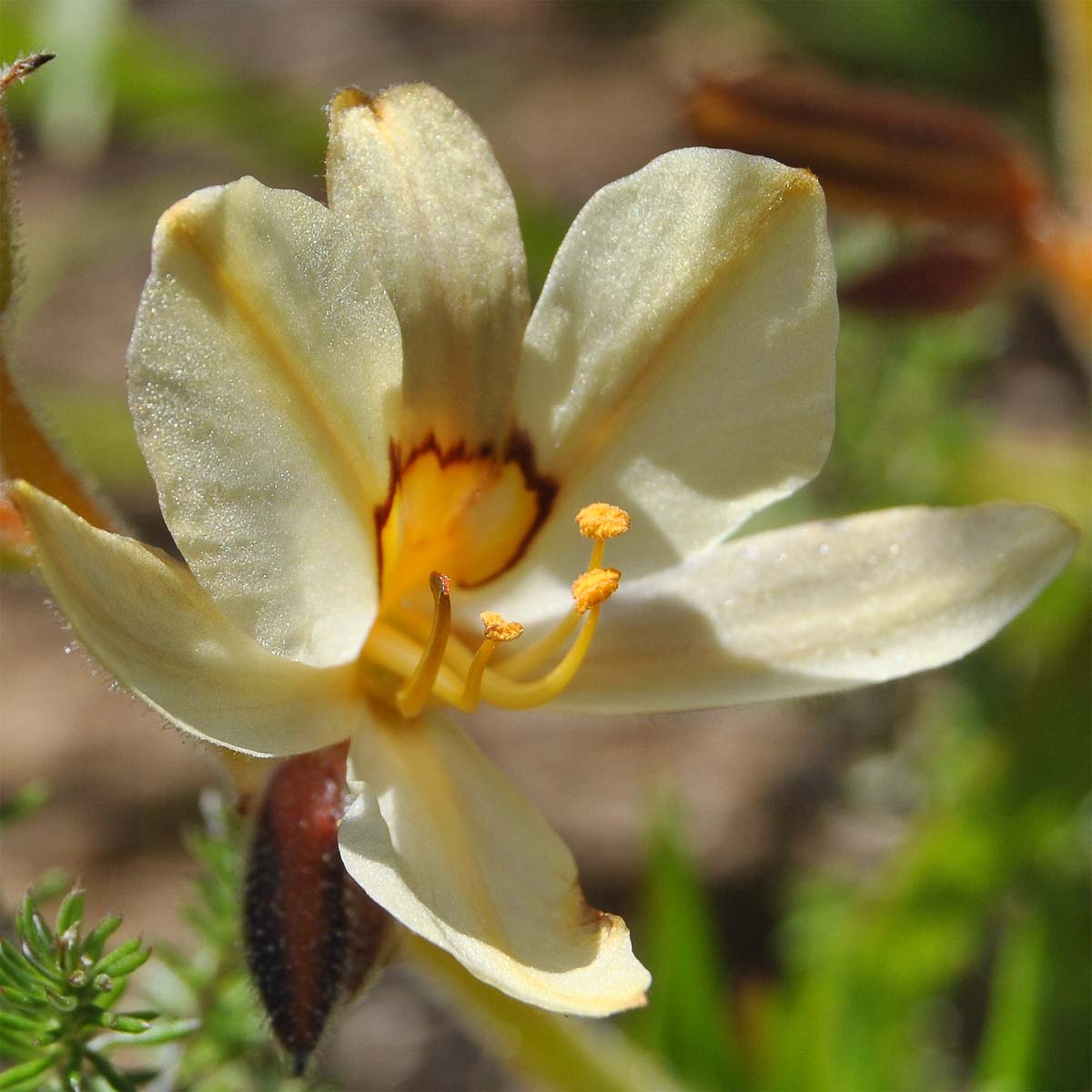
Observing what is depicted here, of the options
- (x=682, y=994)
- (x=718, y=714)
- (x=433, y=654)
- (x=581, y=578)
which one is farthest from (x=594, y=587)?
(x=682, y=994)

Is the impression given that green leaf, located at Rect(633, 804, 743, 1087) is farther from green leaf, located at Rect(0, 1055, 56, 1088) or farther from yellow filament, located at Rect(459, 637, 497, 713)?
green leaf, located at Rect(0, 1055, 56, 1088)

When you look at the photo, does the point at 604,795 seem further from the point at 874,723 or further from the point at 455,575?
the point at 455,575

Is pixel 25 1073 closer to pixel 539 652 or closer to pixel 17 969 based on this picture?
pixel 17 969

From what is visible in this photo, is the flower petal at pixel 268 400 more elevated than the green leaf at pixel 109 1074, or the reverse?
the flower petal at pixel 268 400

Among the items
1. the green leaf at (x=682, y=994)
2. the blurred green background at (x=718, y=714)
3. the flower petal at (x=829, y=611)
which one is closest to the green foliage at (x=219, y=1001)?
the blurred green background at (x=718, y=714)

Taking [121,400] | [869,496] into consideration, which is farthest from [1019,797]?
[121,400]

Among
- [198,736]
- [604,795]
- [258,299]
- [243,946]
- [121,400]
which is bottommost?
[604,795]

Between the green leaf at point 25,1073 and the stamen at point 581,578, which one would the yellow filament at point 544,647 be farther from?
the green leaf at point 25,1073
